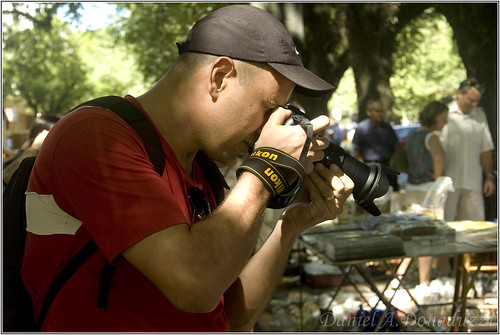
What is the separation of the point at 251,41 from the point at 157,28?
557 inches

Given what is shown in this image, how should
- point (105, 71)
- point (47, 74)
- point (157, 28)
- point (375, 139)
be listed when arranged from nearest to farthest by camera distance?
1. point (375, 139)
2. point (157, 28)
3. point (47, 74)
4. point (105, 71)

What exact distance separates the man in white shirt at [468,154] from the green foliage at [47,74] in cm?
2343

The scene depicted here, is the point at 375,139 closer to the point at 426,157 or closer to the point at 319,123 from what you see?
the point at 426,157

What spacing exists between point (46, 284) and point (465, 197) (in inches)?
244

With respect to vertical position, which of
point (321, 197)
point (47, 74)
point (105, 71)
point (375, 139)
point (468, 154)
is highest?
point (321, 197)

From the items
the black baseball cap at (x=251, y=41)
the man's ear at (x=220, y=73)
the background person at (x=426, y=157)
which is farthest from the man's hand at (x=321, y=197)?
the background person at (x=426, y=157)

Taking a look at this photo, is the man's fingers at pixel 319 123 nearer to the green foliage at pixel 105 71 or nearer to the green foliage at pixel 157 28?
the green foliage at pixel 157 28

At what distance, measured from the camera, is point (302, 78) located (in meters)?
1.61

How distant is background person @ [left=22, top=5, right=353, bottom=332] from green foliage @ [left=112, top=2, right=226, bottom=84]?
10.7 m

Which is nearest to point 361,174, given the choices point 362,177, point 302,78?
point 362,177

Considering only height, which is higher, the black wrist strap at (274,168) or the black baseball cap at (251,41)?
the black baseball cap at (251,41)

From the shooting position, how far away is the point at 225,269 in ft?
4.55

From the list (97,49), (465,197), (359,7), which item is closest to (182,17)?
(359,7)

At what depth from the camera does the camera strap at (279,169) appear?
1521 mm
